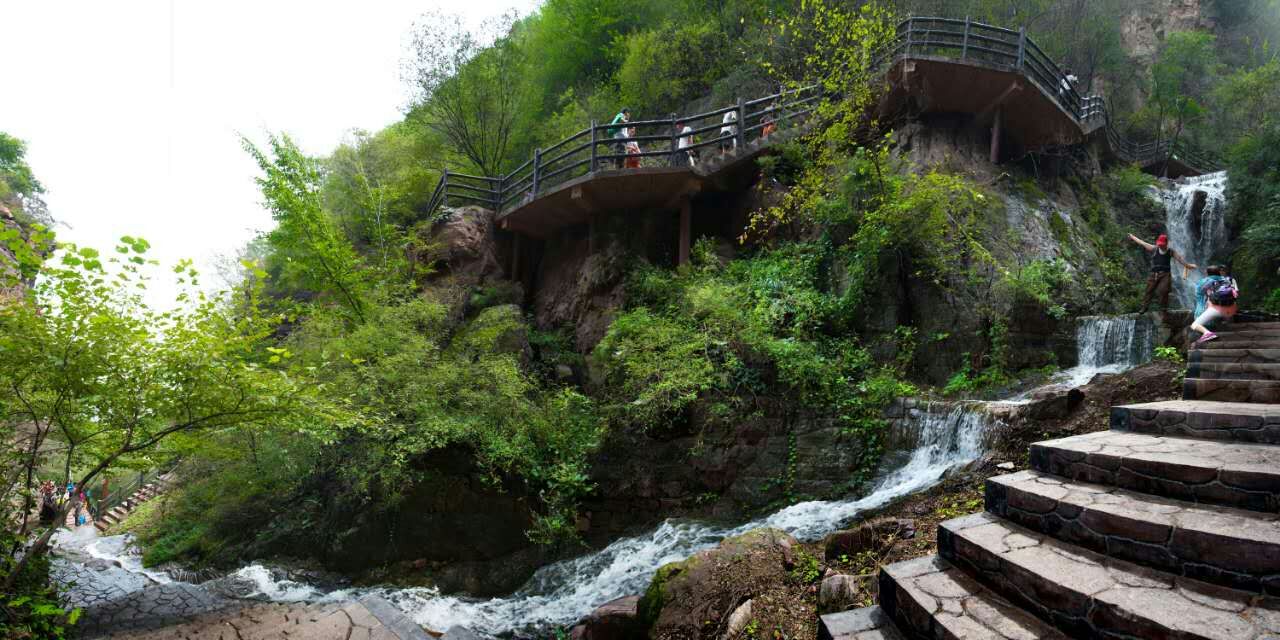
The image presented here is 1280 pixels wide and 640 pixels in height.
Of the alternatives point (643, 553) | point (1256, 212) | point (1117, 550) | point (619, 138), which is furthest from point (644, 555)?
point (1256, 212)

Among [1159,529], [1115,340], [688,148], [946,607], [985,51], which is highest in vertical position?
[985,51]

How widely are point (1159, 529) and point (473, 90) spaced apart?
1693 cm


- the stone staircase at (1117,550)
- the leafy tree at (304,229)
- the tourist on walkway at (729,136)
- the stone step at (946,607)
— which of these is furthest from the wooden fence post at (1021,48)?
the leafy tree at (304,229)

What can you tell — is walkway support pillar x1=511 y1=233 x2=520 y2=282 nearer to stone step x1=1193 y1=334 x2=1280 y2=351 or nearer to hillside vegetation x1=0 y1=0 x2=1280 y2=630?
hillside vegetation x1=0 y1=0 x2=1280 y2=630

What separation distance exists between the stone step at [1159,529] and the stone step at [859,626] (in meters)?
0.96

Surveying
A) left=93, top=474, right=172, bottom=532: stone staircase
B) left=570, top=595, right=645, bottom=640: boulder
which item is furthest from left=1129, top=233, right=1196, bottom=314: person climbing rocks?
left=93, top=474, right=172, bottom=532: stone staircase

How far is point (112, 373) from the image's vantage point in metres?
3.94

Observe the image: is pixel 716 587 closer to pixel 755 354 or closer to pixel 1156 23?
pixel 755 354

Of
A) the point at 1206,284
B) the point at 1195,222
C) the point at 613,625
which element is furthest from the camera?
the point at 1195,222

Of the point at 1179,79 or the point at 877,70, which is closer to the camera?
the point at 877,70

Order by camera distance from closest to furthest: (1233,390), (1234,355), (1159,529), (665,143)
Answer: (1159,529)
(1233,390)
(1234,355)
(665,143)

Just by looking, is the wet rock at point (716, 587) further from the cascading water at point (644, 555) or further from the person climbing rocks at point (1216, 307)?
the person climbing rocks at point (1216, 307)

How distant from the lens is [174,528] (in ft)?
27.8

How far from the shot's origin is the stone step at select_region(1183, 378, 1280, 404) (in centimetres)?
354
